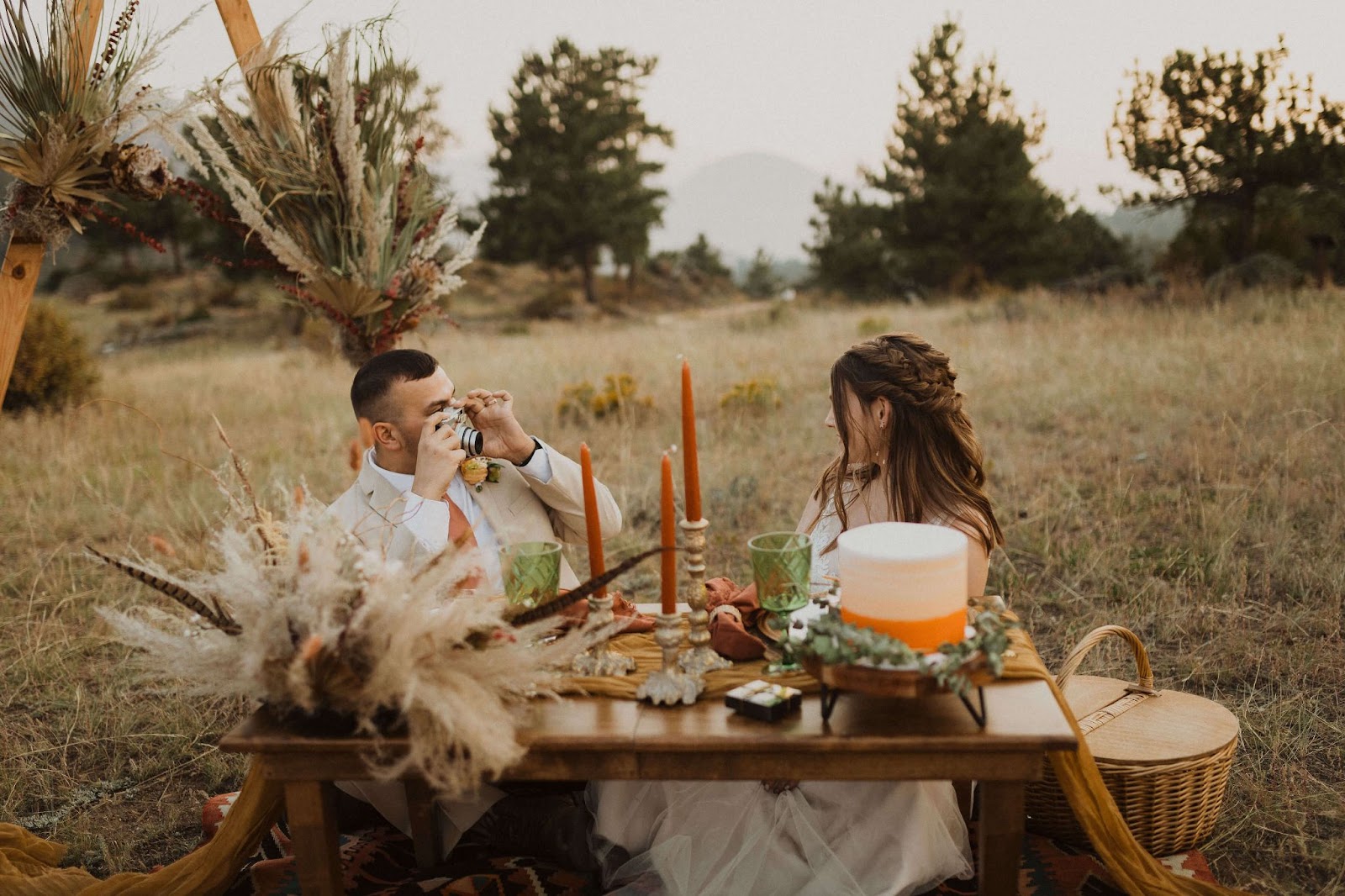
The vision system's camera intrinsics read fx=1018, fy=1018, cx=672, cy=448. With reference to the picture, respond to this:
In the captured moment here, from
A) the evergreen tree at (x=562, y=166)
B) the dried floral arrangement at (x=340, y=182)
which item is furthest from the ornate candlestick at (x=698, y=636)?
the evergreen tree at (x=562, y=166)

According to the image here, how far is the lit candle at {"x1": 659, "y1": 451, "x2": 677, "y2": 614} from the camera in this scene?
77.0 inches

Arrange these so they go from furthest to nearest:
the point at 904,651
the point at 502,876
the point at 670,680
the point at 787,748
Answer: the point at 502,876
the point at 670,680
the point at 787,748
the point at 904,651

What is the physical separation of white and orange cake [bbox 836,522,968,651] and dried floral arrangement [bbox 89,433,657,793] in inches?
17.1

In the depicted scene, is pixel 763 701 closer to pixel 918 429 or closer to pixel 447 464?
pixel 918 429

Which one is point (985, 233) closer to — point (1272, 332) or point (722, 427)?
point (1272, 332)

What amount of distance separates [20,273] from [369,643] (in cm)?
208

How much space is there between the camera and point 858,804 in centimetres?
257

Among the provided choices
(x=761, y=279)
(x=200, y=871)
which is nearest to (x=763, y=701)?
(x=200, y=871)

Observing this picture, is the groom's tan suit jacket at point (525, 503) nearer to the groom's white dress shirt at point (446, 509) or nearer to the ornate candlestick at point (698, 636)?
the groom's white dress shirt at point (446, 509)

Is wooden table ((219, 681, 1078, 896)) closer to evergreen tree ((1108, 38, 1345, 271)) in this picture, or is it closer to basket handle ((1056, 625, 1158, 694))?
basket handle ((1056, 625, 1158, 694))

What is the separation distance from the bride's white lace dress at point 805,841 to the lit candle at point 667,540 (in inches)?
31.4

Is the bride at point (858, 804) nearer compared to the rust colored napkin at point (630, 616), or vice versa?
the bride at point (858, 804)

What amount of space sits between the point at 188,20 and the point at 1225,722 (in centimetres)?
386

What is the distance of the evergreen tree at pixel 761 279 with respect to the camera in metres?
35.0
